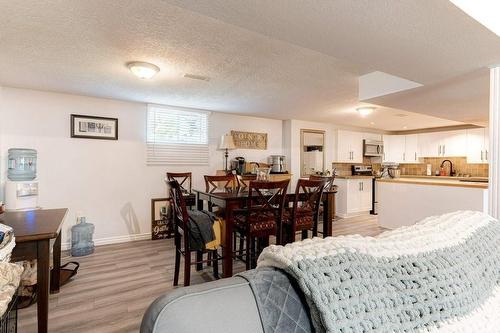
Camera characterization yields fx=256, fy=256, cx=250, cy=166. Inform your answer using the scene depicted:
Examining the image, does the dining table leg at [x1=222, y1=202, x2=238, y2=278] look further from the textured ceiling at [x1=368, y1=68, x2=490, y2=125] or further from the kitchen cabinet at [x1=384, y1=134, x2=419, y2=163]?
the kitchen cabinet at [x1=384, y1=134, x2=419, y2=163]

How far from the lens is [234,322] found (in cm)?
60

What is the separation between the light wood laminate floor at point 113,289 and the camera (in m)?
1.92

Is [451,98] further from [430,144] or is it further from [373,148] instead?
[430,144]

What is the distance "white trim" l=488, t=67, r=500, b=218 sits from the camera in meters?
1.95

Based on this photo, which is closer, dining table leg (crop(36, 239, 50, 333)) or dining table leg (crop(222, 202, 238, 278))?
dining table leg (crop(36, 239, 50, 333))

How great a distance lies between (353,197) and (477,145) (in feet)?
9.54

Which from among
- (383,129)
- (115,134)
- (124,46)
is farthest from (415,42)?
(383,129)

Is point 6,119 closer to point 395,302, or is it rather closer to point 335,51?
point 335,51

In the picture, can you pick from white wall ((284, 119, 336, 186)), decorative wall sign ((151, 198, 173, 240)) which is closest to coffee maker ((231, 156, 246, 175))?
white wall ((284, 119, 336, 186))

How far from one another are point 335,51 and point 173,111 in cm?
314

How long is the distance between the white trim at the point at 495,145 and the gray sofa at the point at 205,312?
90.1 inches

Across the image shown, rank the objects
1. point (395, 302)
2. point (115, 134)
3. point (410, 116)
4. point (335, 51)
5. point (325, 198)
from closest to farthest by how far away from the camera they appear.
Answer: point (395, 302) → point (335, 51) → point (325, 198) → point (115, 134) → point (410, 116)

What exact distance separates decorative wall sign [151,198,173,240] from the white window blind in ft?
2.15

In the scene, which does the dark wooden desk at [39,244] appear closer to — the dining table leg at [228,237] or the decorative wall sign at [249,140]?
the dining table leg at [228,237]
